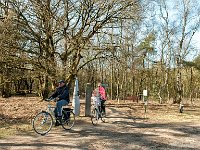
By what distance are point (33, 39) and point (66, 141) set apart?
10518mm

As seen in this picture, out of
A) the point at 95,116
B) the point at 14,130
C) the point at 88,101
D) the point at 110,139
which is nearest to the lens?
the point at 110,139

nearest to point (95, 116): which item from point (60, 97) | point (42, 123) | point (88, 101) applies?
Result: point (88, 101)

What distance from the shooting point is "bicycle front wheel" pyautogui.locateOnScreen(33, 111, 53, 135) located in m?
10.6

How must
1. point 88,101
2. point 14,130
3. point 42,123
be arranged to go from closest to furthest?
point 42,123, point 14,130, point 88,101

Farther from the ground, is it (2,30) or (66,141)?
(2,30)

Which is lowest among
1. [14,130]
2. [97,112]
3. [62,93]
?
[14,130]

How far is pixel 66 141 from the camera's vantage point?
30.7 ft

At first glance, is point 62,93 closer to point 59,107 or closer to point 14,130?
point 59,107

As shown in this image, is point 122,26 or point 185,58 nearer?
point 122,26

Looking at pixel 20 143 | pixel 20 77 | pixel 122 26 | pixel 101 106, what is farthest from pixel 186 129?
pixel 20 77

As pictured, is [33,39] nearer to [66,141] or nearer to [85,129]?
[85,129]

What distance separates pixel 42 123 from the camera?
35.0 ft

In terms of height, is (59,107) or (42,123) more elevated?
(59,107)

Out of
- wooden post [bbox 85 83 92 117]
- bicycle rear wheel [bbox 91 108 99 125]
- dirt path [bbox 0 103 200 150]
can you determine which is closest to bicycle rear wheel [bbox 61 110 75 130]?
dirt path [bbox 0 103 200 150]
